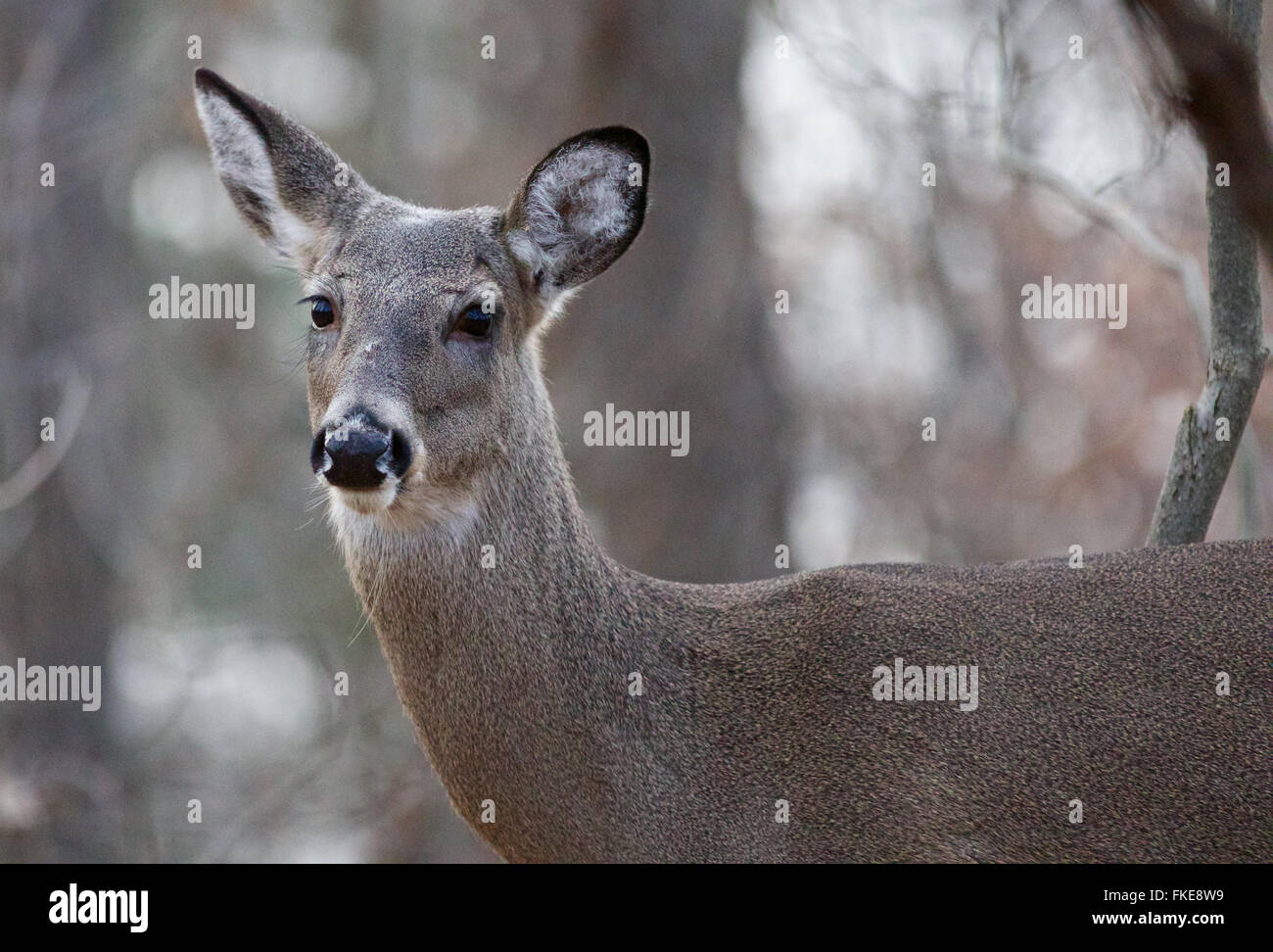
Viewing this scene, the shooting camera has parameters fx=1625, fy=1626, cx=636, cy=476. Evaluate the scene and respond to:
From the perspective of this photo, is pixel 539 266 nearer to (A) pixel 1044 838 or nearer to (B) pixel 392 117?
(A) pixel 1044 838

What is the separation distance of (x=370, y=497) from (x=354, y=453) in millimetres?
274

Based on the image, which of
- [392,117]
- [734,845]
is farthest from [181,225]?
[734,845]

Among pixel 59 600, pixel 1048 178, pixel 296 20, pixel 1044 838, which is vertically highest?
pixel 296 20

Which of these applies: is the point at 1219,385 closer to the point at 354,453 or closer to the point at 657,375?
the point at 354,453

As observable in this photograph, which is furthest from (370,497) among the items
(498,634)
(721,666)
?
(721,666)

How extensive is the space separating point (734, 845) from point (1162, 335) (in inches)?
526

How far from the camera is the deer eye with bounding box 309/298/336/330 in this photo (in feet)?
23.2

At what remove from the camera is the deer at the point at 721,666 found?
6.49 metres

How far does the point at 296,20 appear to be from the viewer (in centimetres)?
2895

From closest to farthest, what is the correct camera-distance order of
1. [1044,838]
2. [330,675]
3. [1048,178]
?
1. [1044,838]
2. [1048,178]
3. [330,675]

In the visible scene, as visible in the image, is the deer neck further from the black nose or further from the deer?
the black nose

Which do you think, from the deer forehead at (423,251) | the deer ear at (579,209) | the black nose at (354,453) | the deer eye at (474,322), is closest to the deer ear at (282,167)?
the deer forehead at (423,251)

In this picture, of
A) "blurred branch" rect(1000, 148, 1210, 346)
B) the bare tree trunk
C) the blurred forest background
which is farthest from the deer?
the blurred forest background
